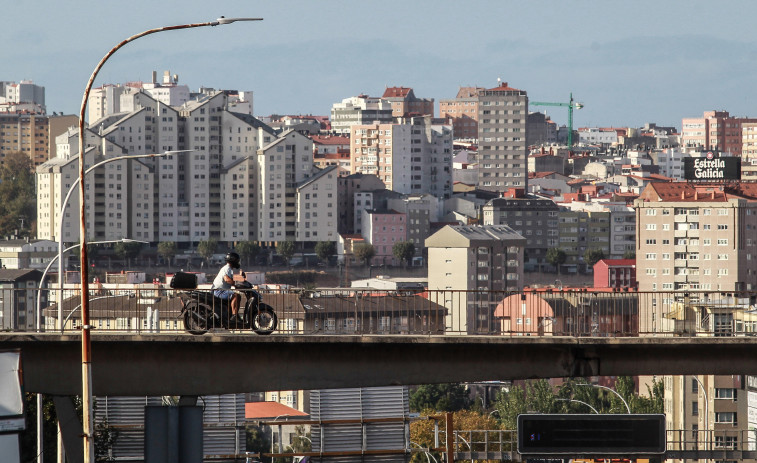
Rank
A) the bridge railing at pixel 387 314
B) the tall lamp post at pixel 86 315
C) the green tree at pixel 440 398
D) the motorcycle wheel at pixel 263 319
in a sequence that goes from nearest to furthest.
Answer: the tall lamp post at pixel 86 315, the motorcycle wheel at pixel 263 319, the bridge railing at pixel 387 314, the green tree at pixel 440 398

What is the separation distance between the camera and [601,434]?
3209 centimetres

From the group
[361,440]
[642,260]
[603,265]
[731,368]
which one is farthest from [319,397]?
[603,265]

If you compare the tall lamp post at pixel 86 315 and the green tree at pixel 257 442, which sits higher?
the tall lamp post at pixel 86 315

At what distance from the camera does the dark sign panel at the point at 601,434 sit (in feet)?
105

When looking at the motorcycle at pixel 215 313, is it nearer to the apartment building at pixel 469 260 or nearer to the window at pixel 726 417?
the window at pixel 726 417

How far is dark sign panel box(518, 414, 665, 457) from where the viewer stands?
31969mm

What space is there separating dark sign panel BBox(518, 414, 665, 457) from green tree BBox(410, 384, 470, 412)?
83428 mm

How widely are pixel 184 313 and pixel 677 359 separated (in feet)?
28.8

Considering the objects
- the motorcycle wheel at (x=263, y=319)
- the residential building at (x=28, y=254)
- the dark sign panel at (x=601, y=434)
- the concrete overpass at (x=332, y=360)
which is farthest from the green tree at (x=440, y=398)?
the motorcycle wheel at (x=263, y=319)

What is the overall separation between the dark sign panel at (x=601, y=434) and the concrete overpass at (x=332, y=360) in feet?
11.8

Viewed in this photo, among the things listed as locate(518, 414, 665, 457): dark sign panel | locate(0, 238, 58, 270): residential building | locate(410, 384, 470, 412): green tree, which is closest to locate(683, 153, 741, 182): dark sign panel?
locate(410, 384, 470, 412): green tree

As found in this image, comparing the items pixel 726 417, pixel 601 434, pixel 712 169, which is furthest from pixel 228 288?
pixel 712 169

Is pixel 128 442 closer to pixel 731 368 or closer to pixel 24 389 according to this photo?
pixel 24 389

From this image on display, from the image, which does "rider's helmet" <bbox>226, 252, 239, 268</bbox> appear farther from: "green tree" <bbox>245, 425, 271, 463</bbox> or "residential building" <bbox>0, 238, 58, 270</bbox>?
"residential building" <bbox>0, 238, 58, 270</bbox>
